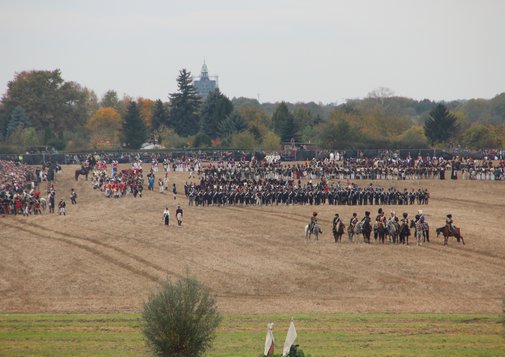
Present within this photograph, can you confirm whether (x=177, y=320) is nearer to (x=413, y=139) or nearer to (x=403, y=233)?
(x=403, y=233)

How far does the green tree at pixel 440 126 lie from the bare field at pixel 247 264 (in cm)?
5851

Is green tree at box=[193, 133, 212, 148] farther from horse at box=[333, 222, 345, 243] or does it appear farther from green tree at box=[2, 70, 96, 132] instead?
horse at box=[333, 222, 345, 243]

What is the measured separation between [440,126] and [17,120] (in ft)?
213

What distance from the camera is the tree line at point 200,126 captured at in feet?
358

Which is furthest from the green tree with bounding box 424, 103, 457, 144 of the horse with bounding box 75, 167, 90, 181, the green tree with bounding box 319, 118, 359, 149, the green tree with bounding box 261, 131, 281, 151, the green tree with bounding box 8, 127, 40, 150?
the horse with bounding box 75, 167, 90, 181

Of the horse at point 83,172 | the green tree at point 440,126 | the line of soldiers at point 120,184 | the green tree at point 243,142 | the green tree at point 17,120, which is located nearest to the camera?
the line of soldiers at point 120,184

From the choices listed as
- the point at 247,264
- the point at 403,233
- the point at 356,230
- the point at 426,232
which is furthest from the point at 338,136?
the point at 247,264

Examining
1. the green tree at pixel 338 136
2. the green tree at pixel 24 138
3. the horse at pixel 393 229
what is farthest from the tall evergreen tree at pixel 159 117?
the horse at pixel 393 229

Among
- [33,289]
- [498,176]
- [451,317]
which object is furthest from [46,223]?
[498,176]

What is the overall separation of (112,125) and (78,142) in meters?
24.4

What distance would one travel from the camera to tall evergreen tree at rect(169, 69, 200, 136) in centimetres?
13800

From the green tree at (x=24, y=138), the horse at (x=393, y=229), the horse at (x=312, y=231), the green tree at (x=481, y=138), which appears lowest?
the horse at (x=312, y=231)

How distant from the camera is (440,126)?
115m

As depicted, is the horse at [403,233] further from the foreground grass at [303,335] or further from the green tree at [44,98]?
the green tree at [44,98]
